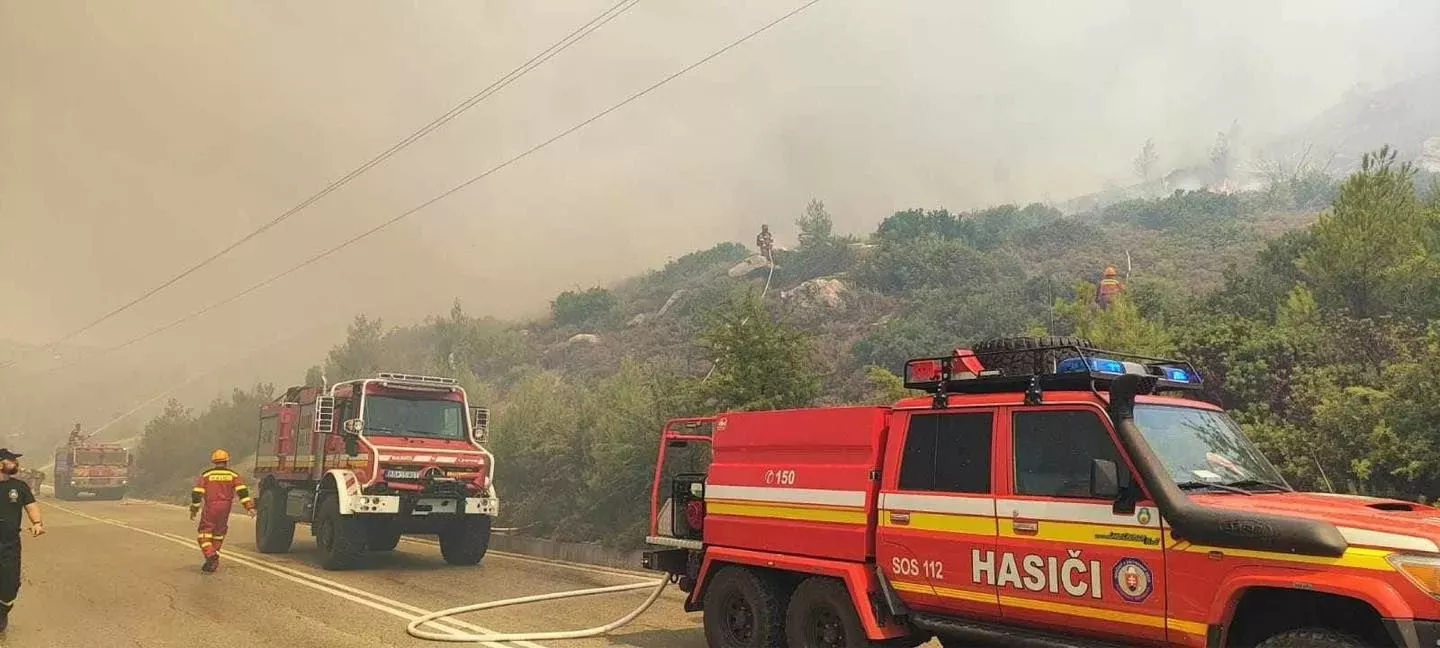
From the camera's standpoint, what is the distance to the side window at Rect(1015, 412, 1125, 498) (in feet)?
17.5

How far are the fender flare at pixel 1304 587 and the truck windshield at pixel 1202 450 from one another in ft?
2.37

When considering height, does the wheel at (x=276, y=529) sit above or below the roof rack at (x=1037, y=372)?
below

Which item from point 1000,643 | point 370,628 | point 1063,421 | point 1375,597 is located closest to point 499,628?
point 370,628

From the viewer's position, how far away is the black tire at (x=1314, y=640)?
13.6ft

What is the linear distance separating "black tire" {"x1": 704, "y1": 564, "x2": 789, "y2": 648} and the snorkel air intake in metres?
3.27

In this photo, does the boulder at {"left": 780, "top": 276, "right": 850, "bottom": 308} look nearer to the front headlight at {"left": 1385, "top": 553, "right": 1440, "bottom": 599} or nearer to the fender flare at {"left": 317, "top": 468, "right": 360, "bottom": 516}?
the fender flare at {"left": 317, "top": 468, "right": 360, "bottom": 516}

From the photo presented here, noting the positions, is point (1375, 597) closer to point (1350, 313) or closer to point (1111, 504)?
point (1111, 504)

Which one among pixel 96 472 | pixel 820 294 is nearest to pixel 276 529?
pixel 96 472

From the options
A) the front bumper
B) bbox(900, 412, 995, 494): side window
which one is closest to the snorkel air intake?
bbox(900, 412, 995, 494): side window

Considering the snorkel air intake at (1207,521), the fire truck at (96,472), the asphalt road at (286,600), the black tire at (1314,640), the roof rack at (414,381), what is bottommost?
the fire truck at (96,472)

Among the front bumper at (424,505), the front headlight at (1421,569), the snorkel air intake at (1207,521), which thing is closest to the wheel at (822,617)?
the snorkel air intake at (1207,521)

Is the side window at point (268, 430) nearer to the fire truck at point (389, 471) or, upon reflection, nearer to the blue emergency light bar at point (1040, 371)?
the fire truck at point (389, 471)

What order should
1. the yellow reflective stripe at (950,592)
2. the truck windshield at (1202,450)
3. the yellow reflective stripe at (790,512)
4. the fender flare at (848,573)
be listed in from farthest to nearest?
1. the yellow reflective stripe at (790,512)
2. the fender flare at (848,573)
3. the yellow reflective stripe at (950,592)
4. the truck windshield at (1202,450)

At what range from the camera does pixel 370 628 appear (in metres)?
9.13
